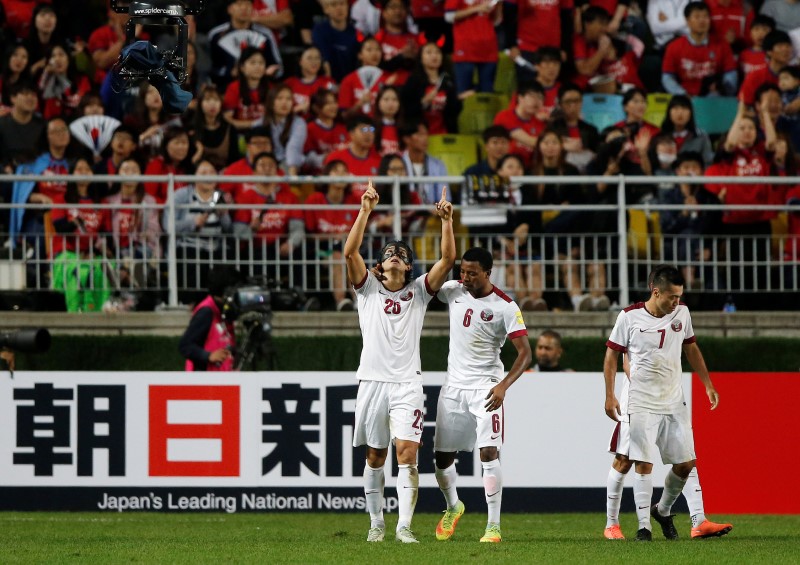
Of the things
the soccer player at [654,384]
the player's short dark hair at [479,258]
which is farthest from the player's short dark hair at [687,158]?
the player's short dark hair at [479,258]

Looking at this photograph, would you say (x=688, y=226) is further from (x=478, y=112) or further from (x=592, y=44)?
(x=592, y=44)

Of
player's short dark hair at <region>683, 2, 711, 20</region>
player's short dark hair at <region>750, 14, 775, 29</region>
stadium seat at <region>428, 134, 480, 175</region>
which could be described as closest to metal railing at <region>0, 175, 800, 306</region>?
stadium seat at <region>428, 134, 480, 175</region>

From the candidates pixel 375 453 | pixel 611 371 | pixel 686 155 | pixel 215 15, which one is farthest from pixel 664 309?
pixel 215 15

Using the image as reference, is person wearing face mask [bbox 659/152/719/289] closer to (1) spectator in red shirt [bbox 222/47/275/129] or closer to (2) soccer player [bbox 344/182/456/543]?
(1) spectator in red shirt [bbox 222/47/275/129]

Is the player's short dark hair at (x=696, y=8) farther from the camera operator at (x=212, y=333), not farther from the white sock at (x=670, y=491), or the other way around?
the white sock at (x=670, y=491)

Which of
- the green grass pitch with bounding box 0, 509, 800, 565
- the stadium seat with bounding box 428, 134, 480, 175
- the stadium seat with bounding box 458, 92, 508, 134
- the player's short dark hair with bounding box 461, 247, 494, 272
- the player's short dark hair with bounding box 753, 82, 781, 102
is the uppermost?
the player's short dark hair with bounding box 753, 82, 781, 102

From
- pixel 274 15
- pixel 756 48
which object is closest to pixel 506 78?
pixel 274 15

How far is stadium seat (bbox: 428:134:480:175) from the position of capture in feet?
60.2

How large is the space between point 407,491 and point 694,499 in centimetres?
234

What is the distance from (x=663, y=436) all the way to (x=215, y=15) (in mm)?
10494

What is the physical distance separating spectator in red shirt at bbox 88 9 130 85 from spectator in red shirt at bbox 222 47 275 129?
161cm

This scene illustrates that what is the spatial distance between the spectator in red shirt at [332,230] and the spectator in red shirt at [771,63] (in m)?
5.66

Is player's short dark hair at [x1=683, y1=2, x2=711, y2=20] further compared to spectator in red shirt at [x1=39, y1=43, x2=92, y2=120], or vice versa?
player's short dark hair at [x1=683, y1=2, x2=711, y2=20]

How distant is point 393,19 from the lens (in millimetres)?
19703
